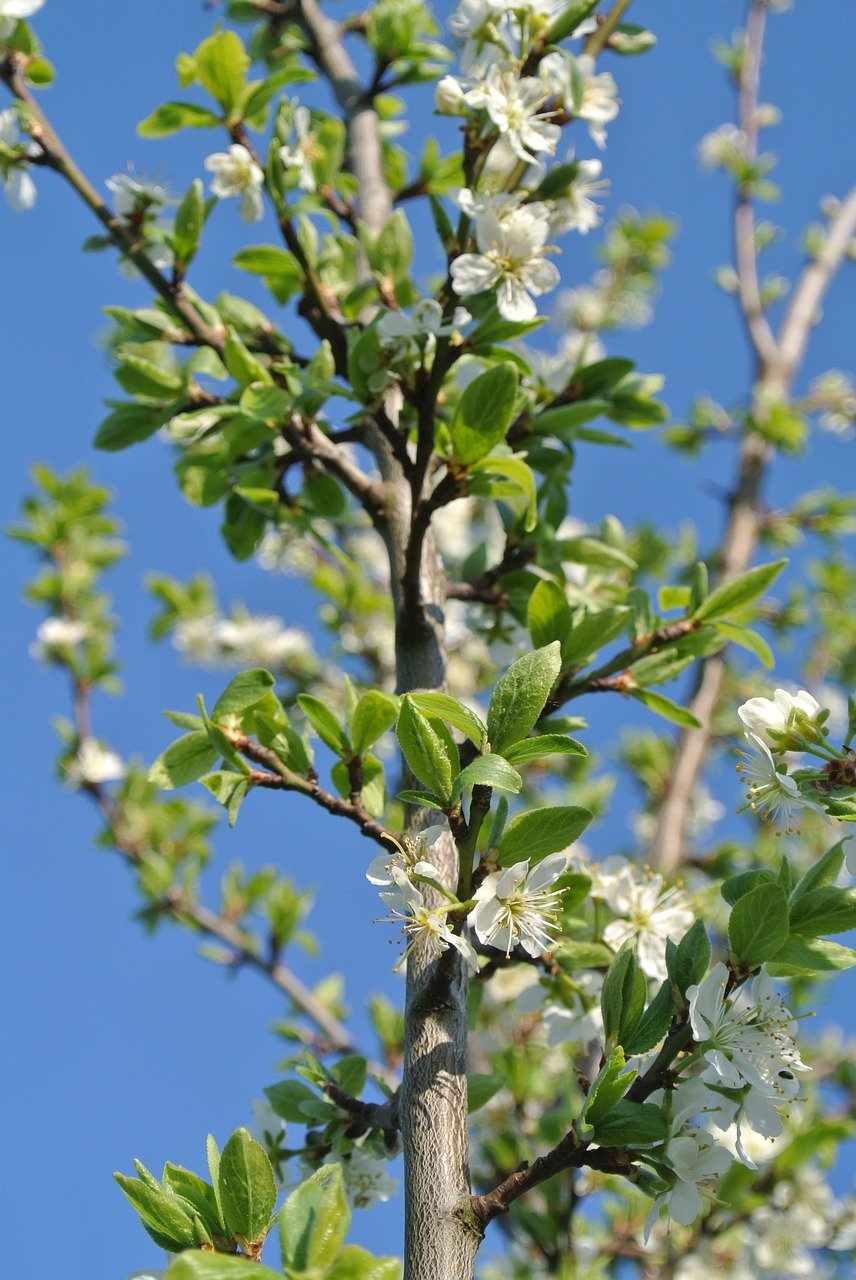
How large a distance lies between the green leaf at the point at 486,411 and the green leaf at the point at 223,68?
0.93m

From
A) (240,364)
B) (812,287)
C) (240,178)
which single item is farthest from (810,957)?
(812,287)

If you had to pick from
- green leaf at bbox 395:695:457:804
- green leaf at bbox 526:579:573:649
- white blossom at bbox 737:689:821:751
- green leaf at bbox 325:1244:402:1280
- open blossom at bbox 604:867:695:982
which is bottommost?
green leaf at bbox 325:1244:402:1280

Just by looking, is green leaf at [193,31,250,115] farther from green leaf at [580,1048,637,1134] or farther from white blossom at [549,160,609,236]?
green leaf at [580,1048,637,1134]

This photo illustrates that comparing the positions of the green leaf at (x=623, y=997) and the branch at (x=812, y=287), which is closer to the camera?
the green leaf at (x=623, y=997)

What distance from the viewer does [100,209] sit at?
204cm

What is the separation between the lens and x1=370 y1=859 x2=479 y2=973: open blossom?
1243 millimetres

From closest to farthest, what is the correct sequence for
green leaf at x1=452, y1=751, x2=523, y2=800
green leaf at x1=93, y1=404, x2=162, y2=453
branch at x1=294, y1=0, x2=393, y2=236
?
green leaf at x1=452, y1=751, x2=523, y2=800 → green leaf at x1=93, y1=404, x2=162, y2=453 → branch at x1=294, y1=0, x2=393, y2=236

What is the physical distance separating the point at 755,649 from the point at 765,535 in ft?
8.47

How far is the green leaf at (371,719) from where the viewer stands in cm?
150

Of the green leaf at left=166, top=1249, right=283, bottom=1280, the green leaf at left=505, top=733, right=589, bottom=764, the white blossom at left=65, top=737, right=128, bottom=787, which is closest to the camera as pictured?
the green leaf at left=166, top=1249, right=283, bottom=1280

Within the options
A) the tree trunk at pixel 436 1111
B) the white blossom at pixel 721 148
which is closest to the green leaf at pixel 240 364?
the tree trunk at pixel 436 1111

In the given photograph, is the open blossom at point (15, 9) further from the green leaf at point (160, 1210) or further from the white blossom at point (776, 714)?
the green leaf at point (160, 1210)

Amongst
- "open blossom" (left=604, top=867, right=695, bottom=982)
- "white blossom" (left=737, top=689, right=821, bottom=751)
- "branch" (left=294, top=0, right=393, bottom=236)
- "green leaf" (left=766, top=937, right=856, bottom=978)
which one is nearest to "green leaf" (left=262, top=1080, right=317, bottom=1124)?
"open blossom" (left=604, top=867, right=695, bottom=982)

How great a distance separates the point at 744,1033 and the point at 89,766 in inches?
116
